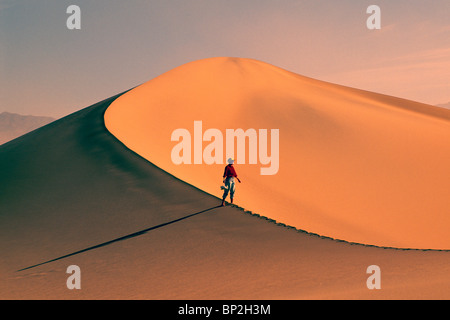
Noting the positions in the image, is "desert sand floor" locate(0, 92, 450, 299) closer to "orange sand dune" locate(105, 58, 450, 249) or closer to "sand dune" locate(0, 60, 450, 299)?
"sand dune" locate(0, 60, 450, 299)

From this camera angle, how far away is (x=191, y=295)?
6.33 meters

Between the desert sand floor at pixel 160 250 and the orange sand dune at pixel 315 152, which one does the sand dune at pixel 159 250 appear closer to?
the desert sand floor at pixel 160 250

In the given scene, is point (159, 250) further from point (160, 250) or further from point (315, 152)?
point (315, 152)

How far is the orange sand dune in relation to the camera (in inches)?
472

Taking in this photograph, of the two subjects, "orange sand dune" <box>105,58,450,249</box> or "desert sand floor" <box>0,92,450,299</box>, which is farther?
"orange sand dune" <box>105,58,450,249</box>

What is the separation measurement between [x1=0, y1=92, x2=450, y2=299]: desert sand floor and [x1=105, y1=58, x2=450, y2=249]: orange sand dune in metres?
1.92

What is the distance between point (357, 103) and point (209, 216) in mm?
18103

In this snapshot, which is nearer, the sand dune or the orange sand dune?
the sand dune

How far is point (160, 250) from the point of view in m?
8.25

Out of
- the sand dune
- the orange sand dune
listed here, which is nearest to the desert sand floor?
the sand dune

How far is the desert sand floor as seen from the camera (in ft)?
21.3

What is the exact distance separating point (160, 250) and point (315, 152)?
10014 mm

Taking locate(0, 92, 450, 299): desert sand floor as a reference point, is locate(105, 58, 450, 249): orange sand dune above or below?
above
